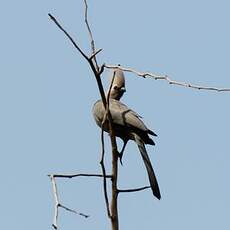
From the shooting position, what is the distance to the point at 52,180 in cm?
464

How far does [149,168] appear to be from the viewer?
7152 millimetres

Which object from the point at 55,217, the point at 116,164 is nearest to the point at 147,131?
the point at 116,164

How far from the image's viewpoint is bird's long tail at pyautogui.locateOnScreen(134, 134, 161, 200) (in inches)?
258

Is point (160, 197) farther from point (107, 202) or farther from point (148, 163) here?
point (107, 202)

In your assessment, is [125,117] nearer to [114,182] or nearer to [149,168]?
[149,168]

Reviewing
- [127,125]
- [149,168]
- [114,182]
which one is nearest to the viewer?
[114,182]

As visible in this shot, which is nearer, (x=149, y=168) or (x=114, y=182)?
(x=114, y=182)

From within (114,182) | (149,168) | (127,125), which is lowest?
(114,182)

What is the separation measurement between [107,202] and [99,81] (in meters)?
0.73

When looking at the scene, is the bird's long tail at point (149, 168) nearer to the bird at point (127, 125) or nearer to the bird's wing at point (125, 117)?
the bird at point (127, 125)

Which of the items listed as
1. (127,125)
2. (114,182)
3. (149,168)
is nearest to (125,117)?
(127,125)

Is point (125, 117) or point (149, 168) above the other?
point (125, 117)

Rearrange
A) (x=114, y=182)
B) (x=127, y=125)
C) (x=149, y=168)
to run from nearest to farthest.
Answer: (x=114, y=182), (x=149, y=168), (x=127, y=125)

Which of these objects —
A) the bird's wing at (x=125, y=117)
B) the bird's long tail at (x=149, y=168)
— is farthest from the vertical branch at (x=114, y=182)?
the bird's wing at (x=125, y=117)
